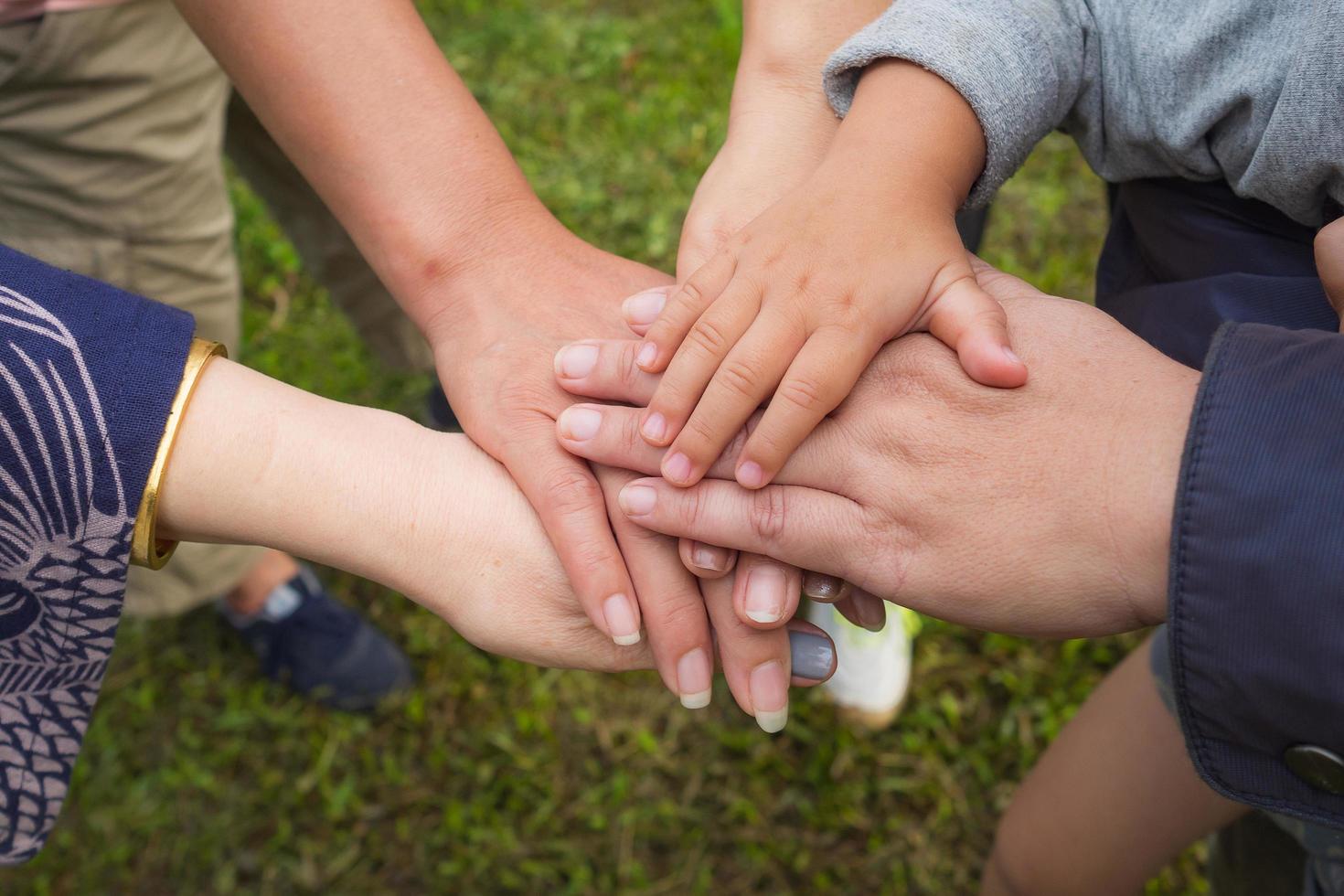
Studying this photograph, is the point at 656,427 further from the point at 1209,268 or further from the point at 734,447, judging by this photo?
the point at 1209,268

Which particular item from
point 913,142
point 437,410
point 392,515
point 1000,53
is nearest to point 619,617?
point 392,515

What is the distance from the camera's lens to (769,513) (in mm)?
1222

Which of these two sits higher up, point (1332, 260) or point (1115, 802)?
point (1332, 260)

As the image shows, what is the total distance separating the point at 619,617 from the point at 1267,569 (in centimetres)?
69

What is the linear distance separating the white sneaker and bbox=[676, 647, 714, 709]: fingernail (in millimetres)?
946

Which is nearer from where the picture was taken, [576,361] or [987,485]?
[987,485]

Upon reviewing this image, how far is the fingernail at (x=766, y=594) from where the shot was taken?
124 cm

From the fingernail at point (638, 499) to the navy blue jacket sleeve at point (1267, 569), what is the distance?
584 millimetres

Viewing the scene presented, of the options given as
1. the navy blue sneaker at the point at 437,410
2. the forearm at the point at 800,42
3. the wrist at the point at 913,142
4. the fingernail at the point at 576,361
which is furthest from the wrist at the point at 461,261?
the navy blue sneaker at the point at 437,410

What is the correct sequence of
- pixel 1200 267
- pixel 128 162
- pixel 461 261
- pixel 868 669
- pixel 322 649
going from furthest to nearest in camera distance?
pixel 322 649 → pixel 868 669 → pixel 128 162 → pixel 461 261 → pixel 1200 267

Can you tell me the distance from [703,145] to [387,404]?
128 centimetres

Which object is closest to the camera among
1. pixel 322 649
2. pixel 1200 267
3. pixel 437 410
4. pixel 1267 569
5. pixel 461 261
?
pixel 1267 569

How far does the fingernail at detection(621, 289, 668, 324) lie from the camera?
1.38 m

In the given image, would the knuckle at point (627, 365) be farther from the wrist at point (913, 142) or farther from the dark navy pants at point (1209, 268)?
the dark navy pants at point (1209, 268)
